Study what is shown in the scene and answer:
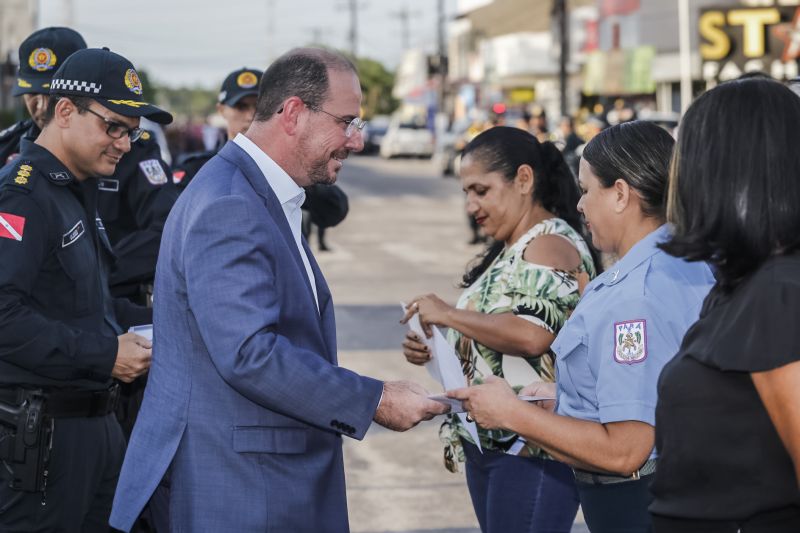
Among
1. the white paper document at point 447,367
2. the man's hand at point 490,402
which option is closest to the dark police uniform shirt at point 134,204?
the white paper document at point 447,367

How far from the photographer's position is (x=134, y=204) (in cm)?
557

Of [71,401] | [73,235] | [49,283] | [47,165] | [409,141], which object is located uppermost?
[47,165]

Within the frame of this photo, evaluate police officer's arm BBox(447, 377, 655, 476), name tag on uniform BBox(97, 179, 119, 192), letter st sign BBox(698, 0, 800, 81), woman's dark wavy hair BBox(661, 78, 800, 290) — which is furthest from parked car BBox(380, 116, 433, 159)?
woman's dark wavy hair BBox(661, 78, 800, 290)

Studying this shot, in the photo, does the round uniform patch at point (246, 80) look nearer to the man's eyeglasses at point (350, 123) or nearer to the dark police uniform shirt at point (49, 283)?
the dark police uniform shirt at point (49, 283)

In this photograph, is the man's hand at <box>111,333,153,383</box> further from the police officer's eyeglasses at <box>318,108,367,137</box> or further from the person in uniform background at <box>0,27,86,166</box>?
the person in uniform background at <box>0,27,86,166</box>

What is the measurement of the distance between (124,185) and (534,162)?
2.00 m

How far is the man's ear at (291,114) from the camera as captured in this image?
A: 131 inches

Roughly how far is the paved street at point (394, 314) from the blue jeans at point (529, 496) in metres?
1.08

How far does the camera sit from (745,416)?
2484mm

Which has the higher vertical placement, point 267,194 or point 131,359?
point 267,194

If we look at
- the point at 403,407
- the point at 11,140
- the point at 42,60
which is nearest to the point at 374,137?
the point at 42,60

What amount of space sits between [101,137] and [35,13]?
6585cm

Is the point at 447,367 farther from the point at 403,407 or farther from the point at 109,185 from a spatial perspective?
the point at 109,185

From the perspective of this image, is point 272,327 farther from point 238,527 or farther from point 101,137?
point 101,137
